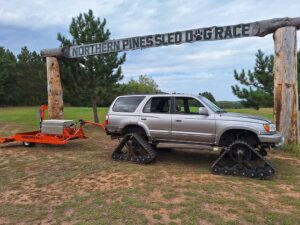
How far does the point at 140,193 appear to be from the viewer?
5.98 m

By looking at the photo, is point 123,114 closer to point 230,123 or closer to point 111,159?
point 111,159

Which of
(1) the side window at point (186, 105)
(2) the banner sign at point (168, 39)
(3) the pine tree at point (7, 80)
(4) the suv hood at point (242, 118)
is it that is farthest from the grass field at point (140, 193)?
(3) the pine tree at point (7, 80)

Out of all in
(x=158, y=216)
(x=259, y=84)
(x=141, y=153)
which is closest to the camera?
(x=158, y=216)

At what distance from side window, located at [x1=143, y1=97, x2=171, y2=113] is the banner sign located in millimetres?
3201

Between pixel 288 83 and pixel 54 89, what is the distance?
32.5ft

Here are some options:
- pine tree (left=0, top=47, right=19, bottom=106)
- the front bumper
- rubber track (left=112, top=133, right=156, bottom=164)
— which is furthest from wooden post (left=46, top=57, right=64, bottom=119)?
pine tree (left=0, top=47, right=19, bottom=106)

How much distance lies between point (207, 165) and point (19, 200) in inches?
188

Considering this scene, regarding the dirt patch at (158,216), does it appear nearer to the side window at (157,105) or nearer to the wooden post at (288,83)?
the side window at (157,105)

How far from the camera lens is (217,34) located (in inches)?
415

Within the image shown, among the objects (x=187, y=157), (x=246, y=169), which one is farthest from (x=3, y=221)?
(x=187, y=157)

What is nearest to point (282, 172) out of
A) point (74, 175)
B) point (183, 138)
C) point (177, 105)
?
point (183, 138)

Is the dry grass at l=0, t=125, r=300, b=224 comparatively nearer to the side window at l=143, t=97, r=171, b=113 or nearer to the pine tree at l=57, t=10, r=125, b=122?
the side window at l=143, t=97, r=171, b=113

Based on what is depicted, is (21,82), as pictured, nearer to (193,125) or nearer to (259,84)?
(259,84)

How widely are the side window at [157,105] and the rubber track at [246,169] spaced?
2.19 meters
